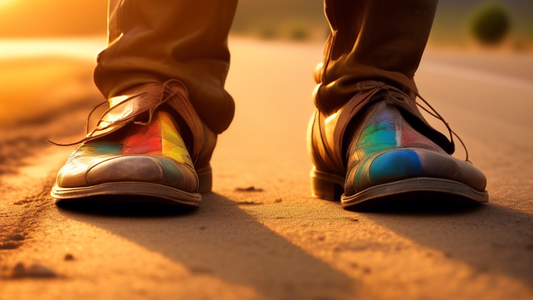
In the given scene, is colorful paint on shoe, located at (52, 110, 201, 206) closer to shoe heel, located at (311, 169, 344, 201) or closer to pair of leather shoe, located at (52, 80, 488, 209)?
pair of leather shoe, located at (52, 80, 488, 209)

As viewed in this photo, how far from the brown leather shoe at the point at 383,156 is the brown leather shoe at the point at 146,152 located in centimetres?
30

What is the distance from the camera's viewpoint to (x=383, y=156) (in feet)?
3.58

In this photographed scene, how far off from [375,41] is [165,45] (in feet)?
1.67

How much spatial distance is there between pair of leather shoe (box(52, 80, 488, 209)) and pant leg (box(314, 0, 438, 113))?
1.7 inches

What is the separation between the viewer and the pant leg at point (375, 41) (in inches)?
50.6

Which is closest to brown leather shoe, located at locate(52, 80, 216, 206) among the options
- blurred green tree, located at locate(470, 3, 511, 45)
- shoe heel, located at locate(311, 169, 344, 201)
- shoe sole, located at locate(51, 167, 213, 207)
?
shoe sole, located at locate(51, 167, 213, 207)

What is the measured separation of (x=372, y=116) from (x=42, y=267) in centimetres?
77

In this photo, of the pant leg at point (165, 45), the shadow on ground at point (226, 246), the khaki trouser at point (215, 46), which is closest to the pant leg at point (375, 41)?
the khaki trouser at point (215, 46)

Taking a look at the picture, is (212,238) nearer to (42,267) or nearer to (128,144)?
(42,267)

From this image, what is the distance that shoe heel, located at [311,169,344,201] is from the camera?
1332mm

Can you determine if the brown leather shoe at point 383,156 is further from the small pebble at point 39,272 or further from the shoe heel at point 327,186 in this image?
the small pebble at point 39,272

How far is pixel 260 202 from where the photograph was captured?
1.32 meters

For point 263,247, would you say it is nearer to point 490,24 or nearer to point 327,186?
point 327,186

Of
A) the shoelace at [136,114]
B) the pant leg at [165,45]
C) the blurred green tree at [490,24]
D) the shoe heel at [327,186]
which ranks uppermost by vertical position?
the pant leg at [165,45]
